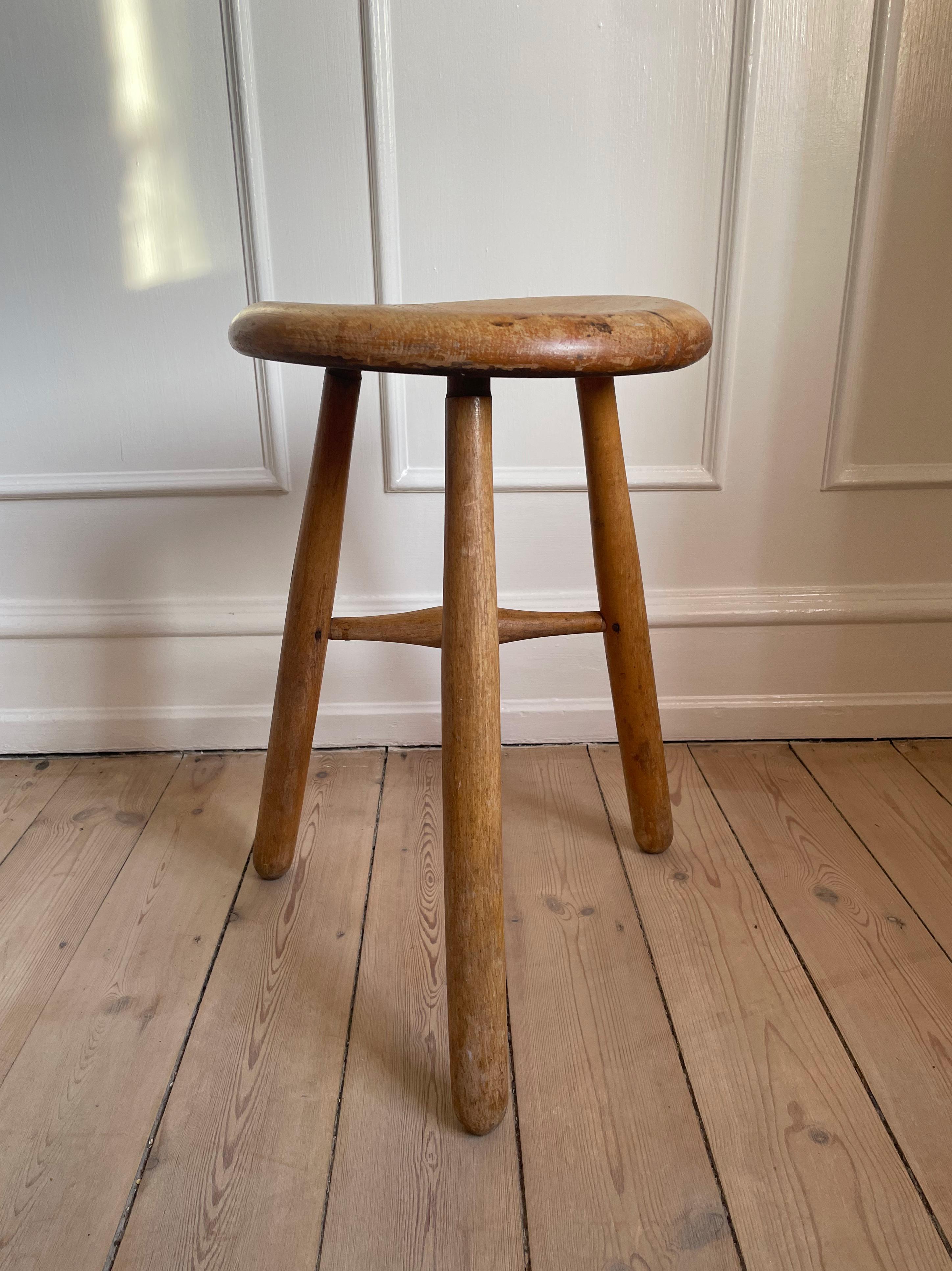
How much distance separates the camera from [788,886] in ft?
2.93

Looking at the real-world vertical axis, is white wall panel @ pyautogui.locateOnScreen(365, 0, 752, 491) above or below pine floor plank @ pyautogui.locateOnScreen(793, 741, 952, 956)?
above

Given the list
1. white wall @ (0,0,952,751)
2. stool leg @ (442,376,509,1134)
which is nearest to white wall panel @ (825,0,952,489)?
white wall @ (0,0,952,751)

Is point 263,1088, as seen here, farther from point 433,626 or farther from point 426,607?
point 426,607

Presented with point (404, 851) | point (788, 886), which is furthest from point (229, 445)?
point (788, 886)

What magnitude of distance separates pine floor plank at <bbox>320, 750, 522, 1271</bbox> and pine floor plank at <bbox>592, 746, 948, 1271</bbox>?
155mm

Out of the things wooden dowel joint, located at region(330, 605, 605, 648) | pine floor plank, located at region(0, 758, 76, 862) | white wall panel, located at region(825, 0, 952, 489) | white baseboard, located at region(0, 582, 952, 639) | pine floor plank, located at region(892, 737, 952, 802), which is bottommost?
pine floor plank, located at region(892, 737, 952, 802)

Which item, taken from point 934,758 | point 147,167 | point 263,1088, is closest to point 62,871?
point 263,1088

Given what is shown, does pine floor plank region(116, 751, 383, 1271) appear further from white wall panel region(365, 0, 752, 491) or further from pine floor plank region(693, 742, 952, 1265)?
white wall panel region(365, 0, 752, 491)

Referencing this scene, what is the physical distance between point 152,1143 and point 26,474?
2.52 feet

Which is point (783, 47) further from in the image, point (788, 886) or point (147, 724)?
point (147, 724)

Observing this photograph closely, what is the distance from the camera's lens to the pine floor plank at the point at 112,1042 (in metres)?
0.58

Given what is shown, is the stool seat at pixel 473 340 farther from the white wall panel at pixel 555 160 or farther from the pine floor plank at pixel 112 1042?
the pine floor plank at pixel 112 1042

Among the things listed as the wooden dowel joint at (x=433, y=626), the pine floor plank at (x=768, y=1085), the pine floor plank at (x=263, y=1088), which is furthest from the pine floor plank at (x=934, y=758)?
the pine floor plank at (x=263, y=1088)

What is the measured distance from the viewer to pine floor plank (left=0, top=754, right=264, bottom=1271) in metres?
0.58
